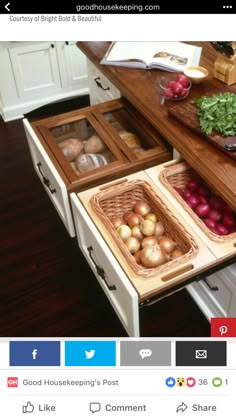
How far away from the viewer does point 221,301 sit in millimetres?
1366

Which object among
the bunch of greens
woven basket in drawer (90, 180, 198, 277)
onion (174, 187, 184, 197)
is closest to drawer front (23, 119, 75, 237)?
woven basket in drawer (90, 180, 198, 277)

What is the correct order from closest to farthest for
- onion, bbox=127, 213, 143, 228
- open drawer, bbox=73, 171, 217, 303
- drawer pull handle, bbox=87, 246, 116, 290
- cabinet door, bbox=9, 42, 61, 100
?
1. open drawer, bbox=73, 171, 217, 303
2. drawer pull handle, bbox=87, 246, 116, 290
3. onion, bbox=127, 213, 143, 228
4. cabinet door, bbox=9, 42, 61, 100

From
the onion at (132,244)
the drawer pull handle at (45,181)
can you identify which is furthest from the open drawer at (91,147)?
the onion at (132,244)

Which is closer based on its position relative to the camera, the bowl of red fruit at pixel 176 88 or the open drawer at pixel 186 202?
the open drawer at pixel 186 202

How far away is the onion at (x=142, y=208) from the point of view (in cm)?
122

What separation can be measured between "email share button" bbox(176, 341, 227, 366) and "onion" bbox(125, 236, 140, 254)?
0.38 metres

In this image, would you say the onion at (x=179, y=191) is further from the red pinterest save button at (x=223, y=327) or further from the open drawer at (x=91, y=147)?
the red pinterest save button at (x=223, y=327)

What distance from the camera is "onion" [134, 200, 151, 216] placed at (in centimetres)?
122

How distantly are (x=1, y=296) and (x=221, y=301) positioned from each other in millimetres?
852

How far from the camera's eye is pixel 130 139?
1383mm

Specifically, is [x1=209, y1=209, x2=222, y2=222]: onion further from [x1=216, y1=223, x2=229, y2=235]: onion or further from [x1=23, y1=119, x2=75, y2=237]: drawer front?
[x1=23, y1=119, x2=75, y2=237]: drawer front

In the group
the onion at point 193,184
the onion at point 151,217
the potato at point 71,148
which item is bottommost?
the onion at point 151,217
